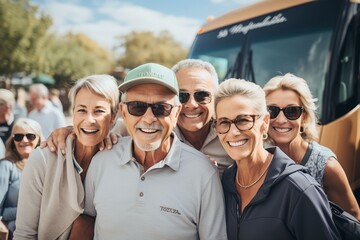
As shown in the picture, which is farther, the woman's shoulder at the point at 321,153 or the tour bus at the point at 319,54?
the tour bus at the point at 319,54

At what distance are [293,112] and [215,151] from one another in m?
0.74

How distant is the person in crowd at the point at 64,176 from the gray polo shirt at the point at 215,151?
83cm

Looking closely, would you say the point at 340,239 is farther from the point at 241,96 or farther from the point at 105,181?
the point at 105,181

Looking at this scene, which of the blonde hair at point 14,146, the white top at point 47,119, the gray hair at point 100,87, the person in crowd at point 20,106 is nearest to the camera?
the gray hair at point 100,87

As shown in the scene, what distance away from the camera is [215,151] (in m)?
2.87

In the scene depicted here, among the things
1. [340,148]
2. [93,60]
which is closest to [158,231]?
[340,148]

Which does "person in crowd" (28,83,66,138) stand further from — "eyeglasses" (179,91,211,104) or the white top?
"eyeglasses" (179,91,211,104)

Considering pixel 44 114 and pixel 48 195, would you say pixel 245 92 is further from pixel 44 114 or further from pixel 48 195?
pixel 44 114

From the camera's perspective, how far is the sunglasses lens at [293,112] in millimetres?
2875

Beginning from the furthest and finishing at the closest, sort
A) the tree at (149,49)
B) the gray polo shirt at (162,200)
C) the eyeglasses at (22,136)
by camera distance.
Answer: the tree at (149,49)
the eyeglasses at (22,136)
the gray polo shirt at (162,200)

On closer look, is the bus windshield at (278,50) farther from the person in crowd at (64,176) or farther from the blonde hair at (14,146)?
the blonde hair at (14,146)

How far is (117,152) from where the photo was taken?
2.42 metres

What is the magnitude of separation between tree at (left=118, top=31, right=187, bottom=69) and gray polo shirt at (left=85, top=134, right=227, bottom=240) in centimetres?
5257

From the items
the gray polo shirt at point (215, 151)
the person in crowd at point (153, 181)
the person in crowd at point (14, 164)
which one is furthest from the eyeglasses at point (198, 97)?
the person in crowd at point (14, 164)
